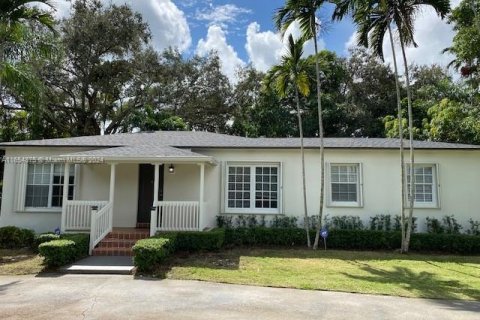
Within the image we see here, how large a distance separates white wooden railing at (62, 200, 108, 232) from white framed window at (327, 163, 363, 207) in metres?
7.83

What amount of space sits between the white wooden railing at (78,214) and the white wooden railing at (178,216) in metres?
1.82

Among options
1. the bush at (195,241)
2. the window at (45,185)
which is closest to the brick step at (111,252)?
the bush at (195,241)

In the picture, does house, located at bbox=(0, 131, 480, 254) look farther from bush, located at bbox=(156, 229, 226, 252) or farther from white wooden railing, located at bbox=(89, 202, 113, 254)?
bush, located at bbox=(156, 229, 226, 252)

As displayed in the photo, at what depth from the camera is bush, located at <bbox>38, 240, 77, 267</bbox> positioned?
9.59 m

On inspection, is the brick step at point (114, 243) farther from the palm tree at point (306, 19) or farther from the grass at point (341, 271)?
the palm tree at point (306, 19)

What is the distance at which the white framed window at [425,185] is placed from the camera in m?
14.3

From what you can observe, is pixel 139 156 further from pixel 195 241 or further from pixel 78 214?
pixel 195 241

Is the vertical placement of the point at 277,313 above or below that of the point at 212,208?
below

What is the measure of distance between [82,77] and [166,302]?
81.7 ft

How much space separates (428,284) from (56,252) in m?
8.57

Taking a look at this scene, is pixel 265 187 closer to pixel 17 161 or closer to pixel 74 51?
pixel 17 161

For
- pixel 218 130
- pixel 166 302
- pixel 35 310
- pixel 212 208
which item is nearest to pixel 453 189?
pixel 212 208

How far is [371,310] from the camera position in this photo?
22.1ft

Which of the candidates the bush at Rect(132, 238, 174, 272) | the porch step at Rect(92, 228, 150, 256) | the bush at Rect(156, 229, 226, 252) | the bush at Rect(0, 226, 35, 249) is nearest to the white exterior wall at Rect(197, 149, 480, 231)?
the bush at Rect(156, 229, 226, 252)
